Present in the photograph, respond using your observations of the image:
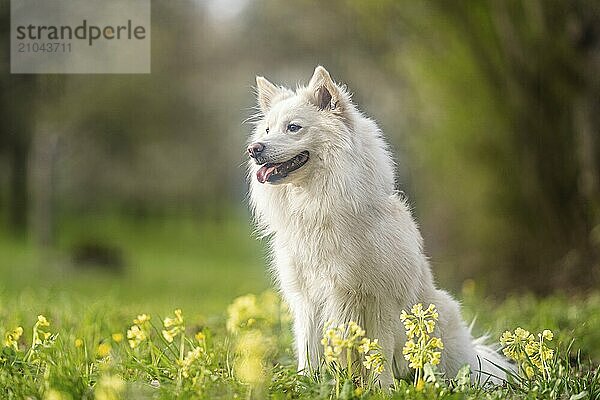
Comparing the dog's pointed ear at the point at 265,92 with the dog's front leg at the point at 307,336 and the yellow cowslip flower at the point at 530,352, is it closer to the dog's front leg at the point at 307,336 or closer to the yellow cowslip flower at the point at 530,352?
the dog's front leg at the point at 307,336

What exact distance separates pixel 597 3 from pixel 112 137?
11900 mm

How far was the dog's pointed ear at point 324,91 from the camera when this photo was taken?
3.25 m

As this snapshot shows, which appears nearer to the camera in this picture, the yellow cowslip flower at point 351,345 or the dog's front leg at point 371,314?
the yellow cowslip flower at point 351,345

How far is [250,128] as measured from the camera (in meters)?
4.51

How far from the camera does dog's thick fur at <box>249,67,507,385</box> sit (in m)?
3.18

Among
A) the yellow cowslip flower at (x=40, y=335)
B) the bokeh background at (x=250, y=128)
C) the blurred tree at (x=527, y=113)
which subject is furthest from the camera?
the bokeh background at (x=250, y=128)

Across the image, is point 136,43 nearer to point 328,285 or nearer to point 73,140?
point 73,140

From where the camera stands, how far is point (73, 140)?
55.4ft

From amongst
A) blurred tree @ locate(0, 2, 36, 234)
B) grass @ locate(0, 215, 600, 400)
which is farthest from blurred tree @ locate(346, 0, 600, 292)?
blurred tree @ locate(0, 2, 36, 234)

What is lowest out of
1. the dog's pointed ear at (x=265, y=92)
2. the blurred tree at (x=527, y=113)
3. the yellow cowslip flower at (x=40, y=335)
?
the yellow cowslip flower at (x=40, y=335)

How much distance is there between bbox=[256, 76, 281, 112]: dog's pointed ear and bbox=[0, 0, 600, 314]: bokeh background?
657 mm

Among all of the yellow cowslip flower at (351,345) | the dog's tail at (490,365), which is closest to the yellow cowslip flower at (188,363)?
the yellow cowslip flower at (351,345)

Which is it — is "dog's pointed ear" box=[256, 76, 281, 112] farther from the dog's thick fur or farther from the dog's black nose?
the dog's black nose

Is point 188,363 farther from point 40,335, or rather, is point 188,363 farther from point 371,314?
point 371,314
